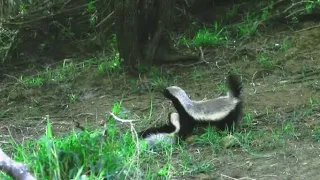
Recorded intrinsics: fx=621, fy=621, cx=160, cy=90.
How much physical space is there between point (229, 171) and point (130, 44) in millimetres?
3455

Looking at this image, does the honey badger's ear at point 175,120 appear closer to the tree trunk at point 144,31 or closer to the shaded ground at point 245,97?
the shaded ground at point 245,97

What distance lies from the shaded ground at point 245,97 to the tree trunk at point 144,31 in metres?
0.23

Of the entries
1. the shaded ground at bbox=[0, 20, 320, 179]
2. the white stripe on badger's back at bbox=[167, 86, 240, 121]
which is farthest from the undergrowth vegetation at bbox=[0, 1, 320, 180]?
the white stripe on badger's back at bbox=[167, 86, 240, 121]

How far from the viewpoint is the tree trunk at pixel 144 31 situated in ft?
25.0

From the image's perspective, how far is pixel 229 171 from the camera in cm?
457

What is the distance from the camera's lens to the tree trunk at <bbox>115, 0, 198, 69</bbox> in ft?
25.0

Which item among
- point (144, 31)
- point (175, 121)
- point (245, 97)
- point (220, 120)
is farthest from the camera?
point (144, 31)

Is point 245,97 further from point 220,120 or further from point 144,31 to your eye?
point 144,31

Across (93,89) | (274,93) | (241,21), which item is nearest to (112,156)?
(274,93)

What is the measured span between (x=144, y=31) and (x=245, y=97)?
1928 mm

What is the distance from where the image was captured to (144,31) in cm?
788

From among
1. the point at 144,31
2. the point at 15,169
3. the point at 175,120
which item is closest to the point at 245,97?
the point at 175,120

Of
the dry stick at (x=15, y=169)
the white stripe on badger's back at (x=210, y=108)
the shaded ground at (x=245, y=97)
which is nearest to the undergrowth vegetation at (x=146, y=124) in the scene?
the shaded ground at (x=245, y=97)

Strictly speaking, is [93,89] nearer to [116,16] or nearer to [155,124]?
[116,16]
